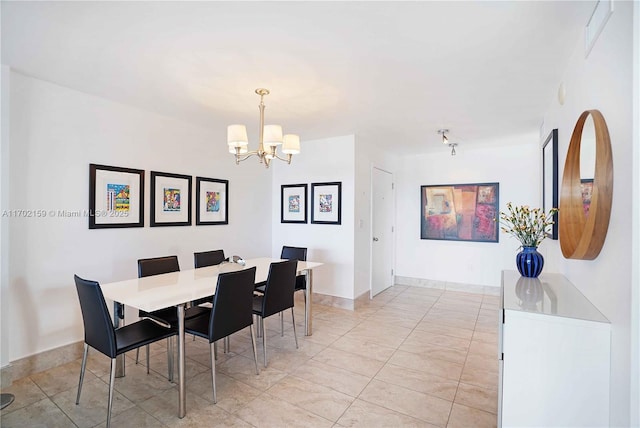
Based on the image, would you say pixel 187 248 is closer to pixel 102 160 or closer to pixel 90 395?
pixel 102 160

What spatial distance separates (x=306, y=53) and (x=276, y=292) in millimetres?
1978

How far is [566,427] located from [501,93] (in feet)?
8.30

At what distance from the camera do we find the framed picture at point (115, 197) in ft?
9.46

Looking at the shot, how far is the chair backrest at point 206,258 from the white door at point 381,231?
2.37m

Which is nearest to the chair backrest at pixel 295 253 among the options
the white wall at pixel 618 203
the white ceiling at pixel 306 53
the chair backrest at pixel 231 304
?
the chair backrest at pixel 231 304

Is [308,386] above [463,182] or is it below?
below

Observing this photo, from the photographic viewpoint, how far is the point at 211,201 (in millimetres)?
4000

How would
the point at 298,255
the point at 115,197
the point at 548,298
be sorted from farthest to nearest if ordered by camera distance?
1. the point at 298,255
2. the point at 115,197
3. the point at 548,298

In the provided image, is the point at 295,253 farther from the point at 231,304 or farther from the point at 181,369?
the point at 181,369

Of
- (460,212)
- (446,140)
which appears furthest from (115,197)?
(460,212)

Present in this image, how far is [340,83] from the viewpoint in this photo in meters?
2.57

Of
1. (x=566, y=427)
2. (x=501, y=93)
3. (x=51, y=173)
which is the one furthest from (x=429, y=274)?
(x=51, y=173)

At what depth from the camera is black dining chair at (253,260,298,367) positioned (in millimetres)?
2727

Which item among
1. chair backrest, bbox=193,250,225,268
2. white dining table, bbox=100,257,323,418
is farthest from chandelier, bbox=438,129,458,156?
chair backrest, bbox=193,250,225,268
